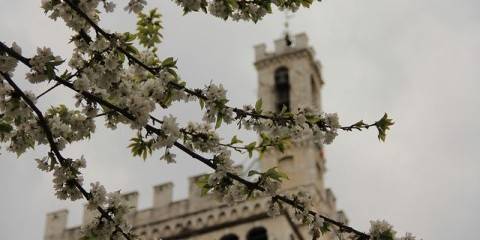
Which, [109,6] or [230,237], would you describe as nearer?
[109,6]

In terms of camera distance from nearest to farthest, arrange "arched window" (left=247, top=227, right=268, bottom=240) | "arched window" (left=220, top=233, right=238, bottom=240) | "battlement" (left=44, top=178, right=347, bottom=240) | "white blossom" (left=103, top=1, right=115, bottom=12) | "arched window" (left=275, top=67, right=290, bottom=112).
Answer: "white blossom" (left=103, top=1, right=115, bottom=12) → "arched window" (left=247, top=227, right=268, bottom=240) → "arched window" (left=220, top=233, right=238, bottom=240) → "battlement" (left=44, top=178, right=347, bottom=240) → "arched window" (left=275, top=67, right=290, bottom=112)

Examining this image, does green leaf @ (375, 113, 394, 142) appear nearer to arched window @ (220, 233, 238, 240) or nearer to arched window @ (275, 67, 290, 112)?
arched window @ (220, 233, 238, 240)

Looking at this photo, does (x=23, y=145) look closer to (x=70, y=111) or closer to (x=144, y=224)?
(x=70, y=111)

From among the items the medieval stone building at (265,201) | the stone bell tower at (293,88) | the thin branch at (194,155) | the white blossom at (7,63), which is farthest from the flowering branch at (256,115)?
the stone bell tower at (293,88)

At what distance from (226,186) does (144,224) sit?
29.7 m

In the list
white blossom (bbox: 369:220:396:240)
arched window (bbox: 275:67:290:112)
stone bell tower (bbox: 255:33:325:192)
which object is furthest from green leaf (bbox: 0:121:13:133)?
arched window (bbox: 275:67:290:112)

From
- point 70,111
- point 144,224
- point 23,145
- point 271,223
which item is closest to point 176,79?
point 70,111

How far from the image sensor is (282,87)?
4047 centimetres

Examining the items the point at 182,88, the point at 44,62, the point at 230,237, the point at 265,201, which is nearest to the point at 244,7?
the point at 182,88

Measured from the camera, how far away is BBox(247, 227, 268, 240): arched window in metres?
33.7

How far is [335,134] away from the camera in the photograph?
26.1 feet

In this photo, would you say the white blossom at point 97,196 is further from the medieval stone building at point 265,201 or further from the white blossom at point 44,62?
the medieval stone building at point 265,201

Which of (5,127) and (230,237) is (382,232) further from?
(230,237)

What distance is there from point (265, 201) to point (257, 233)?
3.30 meters
